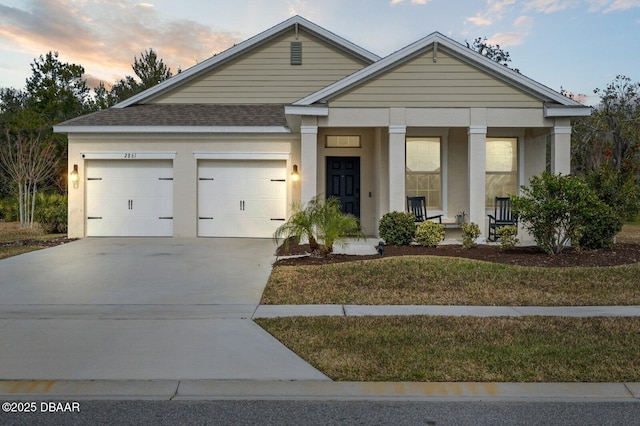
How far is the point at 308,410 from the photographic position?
451 centimetres

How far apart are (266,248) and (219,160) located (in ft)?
11.9

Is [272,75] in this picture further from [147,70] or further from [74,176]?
[147,70]

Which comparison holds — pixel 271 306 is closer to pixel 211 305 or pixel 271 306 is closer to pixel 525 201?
pixel 211 305

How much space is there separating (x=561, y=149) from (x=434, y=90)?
11.5 feet

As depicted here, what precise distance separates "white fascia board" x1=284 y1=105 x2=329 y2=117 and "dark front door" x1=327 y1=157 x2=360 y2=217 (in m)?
3.01

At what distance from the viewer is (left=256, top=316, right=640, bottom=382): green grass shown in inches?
203

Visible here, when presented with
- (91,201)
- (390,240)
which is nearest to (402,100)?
(390,240)

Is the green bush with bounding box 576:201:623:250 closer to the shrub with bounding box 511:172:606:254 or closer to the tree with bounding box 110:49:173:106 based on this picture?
the shrub with bounding box 511:172:606:254

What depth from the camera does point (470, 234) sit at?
13.1 meters

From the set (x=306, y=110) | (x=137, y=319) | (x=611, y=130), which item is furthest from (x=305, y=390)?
(x=611, y=130)

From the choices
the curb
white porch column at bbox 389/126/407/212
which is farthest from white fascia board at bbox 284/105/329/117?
the curb

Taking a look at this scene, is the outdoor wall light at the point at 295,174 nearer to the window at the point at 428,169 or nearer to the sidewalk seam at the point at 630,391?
the window at the point at 428,169

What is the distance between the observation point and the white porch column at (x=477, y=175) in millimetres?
14055

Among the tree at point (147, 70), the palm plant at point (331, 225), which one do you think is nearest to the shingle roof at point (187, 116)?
the palm plant at point (331, 225)
